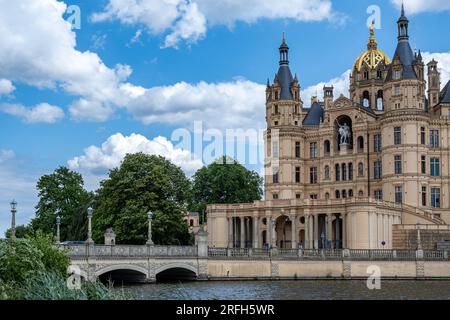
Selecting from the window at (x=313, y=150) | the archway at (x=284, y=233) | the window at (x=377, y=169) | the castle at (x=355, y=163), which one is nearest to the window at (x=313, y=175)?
the castle at (x=355, y=163)

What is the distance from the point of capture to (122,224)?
6256 cm

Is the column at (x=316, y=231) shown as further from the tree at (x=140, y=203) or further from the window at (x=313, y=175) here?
the window at (x=313, y=175)

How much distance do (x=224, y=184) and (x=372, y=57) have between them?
23045mm

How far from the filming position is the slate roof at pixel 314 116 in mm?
83812

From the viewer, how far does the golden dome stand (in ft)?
283

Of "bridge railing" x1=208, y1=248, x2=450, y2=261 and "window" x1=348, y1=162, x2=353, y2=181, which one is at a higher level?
"window" x1=348, y1=162, x2=353, y2=181

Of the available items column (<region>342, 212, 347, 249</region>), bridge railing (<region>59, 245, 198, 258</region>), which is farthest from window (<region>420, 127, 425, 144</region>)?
bridge railing (<region>59, 245, 198, 258</region>)

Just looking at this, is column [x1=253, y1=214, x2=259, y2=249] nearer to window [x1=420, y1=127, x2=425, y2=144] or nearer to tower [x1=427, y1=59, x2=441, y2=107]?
window [x1=420, y1=127, x2=425, y2=144]

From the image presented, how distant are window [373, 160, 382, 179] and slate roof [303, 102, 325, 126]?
9.23 meters

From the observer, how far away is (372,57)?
284ft
